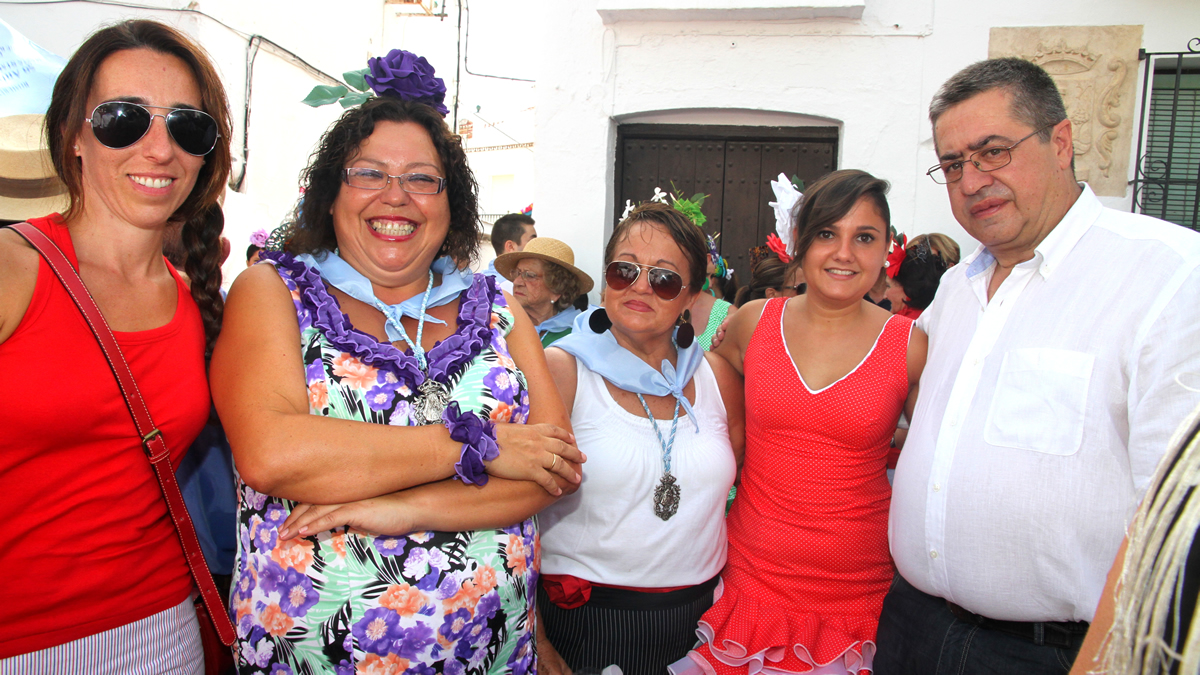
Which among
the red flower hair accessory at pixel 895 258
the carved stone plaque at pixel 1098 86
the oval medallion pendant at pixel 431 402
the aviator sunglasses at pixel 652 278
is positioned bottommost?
the oval medallion pendant at pixel 431 402

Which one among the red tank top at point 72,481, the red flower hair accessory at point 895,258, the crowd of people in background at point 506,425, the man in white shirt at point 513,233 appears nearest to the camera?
the red tank top at point 72,481

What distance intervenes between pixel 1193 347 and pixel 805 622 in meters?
1.31

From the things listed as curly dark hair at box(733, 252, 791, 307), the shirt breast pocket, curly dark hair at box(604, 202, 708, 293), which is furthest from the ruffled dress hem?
curly dark hair at box(733, 252, 791, 307)

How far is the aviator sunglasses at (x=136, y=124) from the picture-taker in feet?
5.45

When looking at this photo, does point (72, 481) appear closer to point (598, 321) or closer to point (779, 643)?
point (598, 321)

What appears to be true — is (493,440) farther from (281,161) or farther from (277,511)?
(281,161)

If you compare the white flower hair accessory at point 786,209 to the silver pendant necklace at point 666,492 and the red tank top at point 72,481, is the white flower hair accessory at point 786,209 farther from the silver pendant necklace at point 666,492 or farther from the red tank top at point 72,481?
the red tank top at point 72,481

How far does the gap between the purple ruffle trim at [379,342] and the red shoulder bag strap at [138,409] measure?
0.42 metres

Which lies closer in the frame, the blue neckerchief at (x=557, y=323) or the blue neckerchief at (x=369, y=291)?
the blue neckerchief at (x=369, y=291)

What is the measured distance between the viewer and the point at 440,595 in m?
1.73

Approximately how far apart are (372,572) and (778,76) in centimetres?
522

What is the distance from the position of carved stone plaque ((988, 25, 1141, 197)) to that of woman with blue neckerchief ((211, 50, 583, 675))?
5128 mm

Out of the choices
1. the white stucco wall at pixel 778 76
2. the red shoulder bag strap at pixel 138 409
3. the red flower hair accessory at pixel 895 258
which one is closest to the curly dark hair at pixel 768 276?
the red flower hair accessory at pixel 895 258

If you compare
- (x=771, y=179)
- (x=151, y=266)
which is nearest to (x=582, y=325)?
(x=151, y=266)
